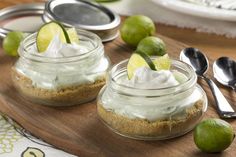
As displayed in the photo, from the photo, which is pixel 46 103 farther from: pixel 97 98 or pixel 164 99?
pixel 164 99

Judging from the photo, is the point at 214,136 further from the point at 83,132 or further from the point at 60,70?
the point at 60,70

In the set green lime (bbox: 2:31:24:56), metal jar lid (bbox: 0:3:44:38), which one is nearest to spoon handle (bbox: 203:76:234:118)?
green lime (bbox: 2:31:24:56)

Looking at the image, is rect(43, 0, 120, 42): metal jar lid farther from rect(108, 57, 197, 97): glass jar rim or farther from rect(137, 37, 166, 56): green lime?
rect(108, 57, 197, 97): glass jar rim

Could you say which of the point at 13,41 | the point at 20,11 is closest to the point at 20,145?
the point at 13,41

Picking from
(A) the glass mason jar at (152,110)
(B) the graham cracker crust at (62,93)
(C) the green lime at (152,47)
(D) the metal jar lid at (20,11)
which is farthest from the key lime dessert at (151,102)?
(D) the metal jar lid at (20,11)

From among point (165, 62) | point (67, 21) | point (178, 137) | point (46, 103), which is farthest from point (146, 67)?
point (67, 21)

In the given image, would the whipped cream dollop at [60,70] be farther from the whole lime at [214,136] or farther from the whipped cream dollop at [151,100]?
the whole lime at [214,136]
